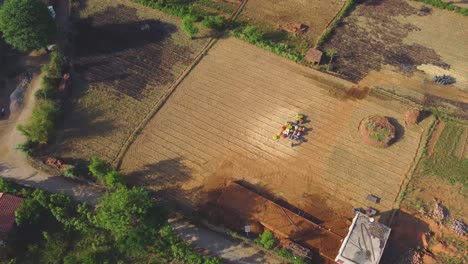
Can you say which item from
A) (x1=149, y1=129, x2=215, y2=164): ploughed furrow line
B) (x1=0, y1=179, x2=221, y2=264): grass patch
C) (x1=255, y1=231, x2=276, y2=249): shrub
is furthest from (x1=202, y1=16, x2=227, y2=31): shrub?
(x1=255, y1=231, x2=276, y2=249): shrub

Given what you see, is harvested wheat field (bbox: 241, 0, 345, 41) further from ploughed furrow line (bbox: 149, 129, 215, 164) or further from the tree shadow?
ploughed furrow line (bbox: 149, 129, 215, 164)

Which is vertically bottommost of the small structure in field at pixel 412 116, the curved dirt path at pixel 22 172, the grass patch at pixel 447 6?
the curved dirt path at pixel 22 172

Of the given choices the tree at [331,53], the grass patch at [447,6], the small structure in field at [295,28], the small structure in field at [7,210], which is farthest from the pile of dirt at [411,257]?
the grass patch at [447,6]

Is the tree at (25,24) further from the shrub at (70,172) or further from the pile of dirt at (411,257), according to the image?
the pile of dirt at (411,257)

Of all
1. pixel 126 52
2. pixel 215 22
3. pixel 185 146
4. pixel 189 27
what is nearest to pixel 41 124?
pixel 126 52

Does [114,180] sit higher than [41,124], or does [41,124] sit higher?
[41,124]

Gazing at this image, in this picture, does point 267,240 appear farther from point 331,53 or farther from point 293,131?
point 331,53

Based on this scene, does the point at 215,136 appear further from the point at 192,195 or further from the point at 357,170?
the point at 357,170
